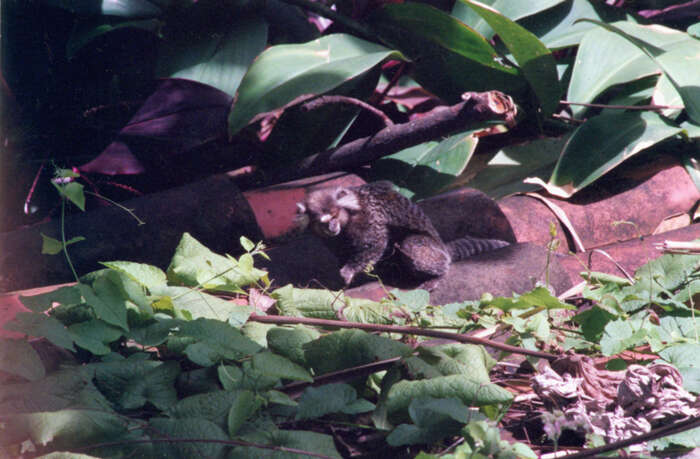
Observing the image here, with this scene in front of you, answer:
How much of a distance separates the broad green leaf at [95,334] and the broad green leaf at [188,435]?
9.4 inches

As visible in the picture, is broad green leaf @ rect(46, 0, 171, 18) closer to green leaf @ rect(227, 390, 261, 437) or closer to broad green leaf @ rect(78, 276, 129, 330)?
broad green leaf @ rect(78, 276, 129, 330)

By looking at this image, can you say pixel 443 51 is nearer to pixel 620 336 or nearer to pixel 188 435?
pixel 620 336

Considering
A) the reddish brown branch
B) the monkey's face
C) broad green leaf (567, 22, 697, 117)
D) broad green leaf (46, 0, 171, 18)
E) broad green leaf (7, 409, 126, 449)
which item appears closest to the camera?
broad green leaf (7, 409, 126, 449)

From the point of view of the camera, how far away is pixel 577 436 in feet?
4.43

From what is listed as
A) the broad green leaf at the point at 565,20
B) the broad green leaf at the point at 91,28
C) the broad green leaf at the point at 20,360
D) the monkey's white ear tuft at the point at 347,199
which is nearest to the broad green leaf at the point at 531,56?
the broad green leaf at the point at 565,20

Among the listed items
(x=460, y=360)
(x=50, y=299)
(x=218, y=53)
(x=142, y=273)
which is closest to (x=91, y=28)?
(x=218, y=53)

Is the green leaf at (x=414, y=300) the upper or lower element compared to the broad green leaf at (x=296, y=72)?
lower

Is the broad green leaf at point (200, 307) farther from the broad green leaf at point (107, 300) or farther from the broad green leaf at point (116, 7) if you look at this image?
the broad green leaf at point (116, 7)

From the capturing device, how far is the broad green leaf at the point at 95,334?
4.23ft

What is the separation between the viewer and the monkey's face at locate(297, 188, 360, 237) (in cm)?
229

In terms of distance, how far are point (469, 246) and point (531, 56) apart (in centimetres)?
132

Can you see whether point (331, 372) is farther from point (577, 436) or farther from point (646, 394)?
point (646, 394)

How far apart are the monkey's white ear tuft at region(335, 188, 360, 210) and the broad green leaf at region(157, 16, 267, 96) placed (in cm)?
117

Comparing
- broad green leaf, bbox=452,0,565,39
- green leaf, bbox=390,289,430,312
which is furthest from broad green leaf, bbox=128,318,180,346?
broad green leaf, bbox=452,0,565,39
